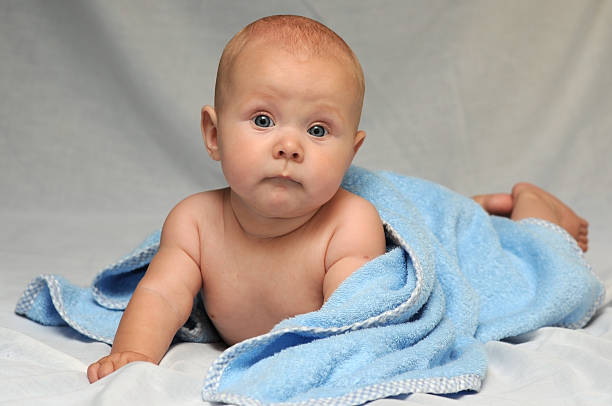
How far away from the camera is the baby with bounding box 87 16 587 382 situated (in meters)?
1.31

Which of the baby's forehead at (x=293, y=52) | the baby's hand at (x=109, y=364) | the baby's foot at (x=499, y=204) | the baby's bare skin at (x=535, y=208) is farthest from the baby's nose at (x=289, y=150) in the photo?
the baby's foot at (x=499, y=204)

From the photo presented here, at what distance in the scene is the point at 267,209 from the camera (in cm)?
134

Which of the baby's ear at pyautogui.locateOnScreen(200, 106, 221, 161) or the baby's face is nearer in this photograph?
the baby's face

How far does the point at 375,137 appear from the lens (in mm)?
2537

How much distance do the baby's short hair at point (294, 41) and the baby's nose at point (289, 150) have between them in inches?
5.7

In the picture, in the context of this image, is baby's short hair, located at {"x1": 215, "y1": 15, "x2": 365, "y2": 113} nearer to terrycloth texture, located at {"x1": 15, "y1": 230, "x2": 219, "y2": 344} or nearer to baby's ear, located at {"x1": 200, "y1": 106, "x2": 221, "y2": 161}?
baby's ear, located at {"x1": 200, "y1": 106, "x2": 221, "y2": 161}

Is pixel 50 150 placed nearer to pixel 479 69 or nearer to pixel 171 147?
pixel 171 147

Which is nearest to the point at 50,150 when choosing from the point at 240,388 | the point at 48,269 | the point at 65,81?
the point at 65,81

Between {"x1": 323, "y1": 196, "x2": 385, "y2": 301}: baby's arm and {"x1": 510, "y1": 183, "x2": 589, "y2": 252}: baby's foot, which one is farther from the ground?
{"x1": 323, "y1": 196, "x2": 385, "y2": 301}: baby's arm

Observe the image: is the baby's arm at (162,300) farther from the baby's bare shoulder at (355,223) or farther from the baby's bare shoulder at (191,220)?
the baby's bare shoulder at (355,223)

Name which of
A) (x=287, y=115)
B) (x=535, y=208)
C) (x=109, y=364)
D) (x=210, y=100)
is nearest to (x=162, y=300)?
(x=109, y=364)

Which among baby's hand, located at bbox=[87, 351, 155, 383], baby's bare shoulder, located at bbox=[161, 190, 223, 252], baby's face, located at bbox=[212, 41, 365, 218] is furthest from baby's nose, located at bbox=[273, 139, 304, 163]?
baby's hand, located at bbox=[87, 351, 155, 383]

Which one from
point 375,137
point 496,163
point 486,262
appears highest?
point 375,137

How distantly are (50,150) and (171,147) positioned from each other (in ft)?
1.13
